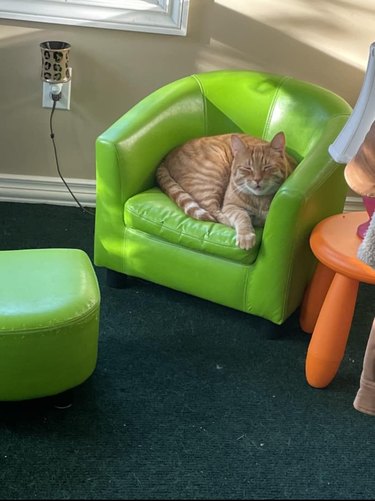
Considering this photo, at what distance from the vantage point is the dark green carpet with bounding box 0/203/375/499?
6.82 ft

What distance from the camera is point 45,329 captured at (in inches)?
83.2

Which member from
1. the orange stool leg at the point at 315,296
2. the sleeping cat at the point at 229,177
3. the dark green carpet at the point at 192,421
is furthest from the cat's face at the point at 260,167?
the dark green carpet at the point at 192,421

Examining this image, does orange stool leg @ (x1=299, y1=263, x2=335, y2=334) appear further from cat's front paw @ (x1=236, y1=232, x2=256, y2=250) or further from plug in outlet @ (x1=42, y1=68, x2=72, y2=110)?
plug in outlet @ (x1=42, y1=68, x2=72, y2=110)

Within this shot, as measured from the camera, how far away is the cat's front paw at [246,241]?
2566 millimetres

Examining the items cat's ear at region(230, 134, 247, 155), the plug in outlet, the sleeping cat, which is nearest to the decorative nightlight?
the plug in outlet

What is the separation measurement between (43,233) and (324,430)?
151 centimetres

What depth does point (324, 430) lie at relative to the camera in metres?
2.33

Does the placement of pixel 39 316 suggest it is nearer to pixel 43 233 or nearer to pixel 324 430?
pixel 324 430

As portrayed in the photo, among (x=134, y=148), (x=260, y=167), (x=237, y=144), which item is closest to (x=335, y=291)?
(x=260, y=167)

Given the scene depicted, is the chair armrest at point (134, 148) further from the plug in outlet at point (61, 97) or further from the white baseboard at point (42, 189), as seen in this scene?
the white baseboard at point (42, 189)

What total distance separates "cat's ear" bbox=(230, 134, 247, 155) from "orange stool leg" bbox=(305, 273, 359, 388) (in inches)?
24.0

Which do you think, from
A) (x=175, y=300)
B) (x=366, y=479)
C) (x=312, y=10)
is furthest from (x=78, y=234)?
(x=366, y=479)

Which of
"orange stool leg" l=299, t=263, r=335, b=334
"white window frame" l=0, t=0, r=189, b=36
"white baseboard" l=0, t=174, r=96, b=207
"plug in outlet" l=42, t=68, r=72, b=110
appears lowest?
"white baseboard" l=0, t=174, r=96, b=207

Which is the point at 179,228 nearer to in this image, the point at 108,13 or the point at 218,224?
the point at 218,224
